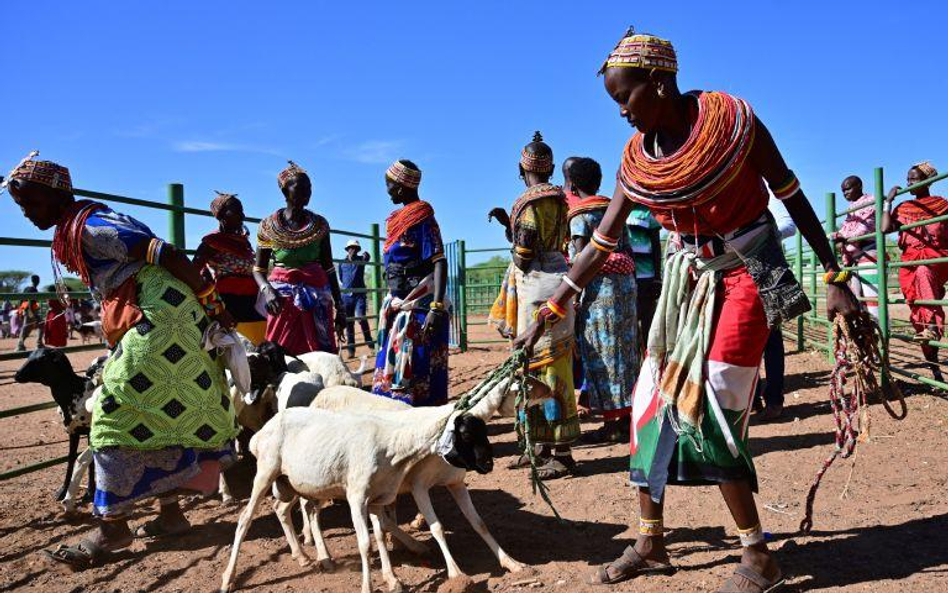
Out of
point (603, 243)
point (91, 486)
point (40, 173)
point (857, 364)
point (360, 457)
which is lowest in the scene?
point (91, 486)

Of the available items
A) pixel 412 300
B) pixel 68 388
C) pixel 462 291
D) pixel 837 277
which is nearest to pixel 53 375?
pixel 68 388

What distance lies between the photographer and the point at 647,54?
2.85 m

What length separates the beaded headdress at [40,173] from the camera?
3770 mm

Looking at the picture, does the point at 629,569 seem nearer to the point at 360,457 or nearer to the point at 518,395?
the point at 518,395

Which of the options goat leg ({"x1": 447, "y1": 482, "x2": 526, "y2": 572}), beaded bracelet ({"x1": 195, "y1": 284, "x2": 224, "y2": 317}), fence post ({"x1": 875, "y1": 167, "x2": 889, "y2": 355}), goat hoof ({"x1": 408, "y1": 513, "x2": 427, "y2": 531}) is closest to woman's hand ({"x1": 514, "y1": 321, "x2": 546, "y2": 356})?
goat leg ({"x1": 447, "y1": 482, "x2": 526, "y2": 572})

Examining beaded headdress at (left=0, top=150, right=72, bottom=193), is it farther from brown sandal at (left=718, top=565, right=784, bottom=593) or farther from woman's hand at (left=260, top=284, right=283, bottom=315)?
brown sandal at (left=718, top=565, right=784, bottom=593)

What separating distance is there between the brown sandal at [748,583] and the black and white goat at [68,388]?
3.78 m

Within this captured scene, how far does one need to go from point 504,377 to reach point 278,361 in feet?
7.03

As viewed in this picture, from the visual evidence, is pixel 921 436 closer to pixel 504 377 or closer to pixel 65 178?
pixel 504 377

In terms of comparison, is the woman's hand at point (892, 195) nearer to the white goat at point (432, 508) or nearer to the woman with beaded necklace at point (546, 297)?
the woman with beaded necklace at point (546, 297)

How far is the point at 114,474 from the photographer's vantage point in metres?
3.79

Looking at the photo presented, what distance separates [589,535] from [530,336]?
1.40 meters

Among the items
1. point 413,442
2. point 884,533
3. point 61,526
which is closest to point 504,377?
point 413,442

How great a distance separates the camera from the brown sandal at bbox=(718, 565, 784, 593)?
286cm
